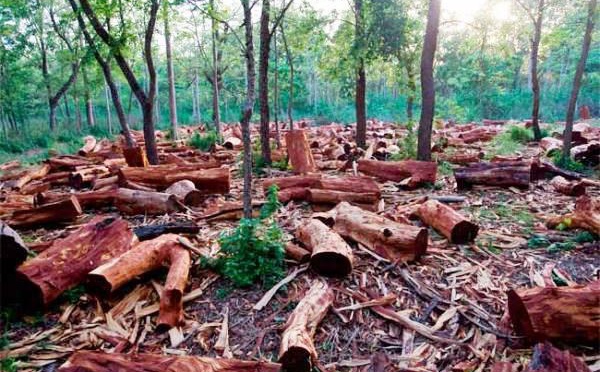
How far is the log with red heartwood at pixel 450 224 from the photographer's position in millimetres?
4379

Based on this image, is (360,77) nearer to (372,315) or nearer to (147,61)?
(147,61)

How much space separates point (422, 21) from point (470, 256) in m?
11.1

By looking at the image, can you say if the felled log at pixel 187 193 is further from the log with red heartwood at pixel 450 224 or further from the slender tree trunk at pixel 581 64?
the slender tree trunk at pixel 581 64

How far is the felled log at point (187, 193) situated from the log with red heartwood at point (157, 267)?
6.75 ft

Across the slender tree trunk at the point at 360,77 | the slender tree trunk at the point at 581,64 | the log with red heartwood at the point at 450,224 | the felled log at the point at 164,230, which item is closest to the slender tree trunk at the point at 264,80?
the slender tree trunk at the point at 360,77

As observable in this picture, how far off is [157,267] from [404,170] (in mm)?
4848

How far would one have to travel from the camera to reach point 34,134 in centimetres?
2195

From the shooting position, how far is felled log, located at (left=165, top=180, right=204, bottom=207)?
6007 millimetres

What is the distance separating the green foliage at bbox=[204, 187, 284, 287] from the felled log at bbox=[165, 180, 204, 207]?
2.44m

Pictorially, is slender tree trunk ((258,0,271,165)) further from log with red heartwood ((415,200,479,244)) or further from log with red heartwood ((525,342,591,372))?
log with red heartwood ((525,342,591,372))

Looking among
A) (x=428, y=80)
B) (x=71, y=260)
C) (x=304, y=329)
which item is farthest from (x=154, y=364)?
(x=428, y=80)

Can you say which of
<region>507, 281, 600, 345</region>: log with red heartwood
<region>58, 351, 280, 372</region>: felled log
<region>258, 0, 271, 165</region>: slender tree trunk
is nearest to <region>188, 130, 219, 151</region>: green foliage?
<region>258, 0, 271, 165</region>: slender tree trunk

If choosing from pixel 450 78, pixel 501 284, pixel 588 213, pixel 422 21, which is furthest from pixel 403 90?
pixel 450 78

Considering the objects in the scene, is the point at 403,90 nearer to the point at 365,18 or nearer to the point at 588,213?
the point at 365,18
